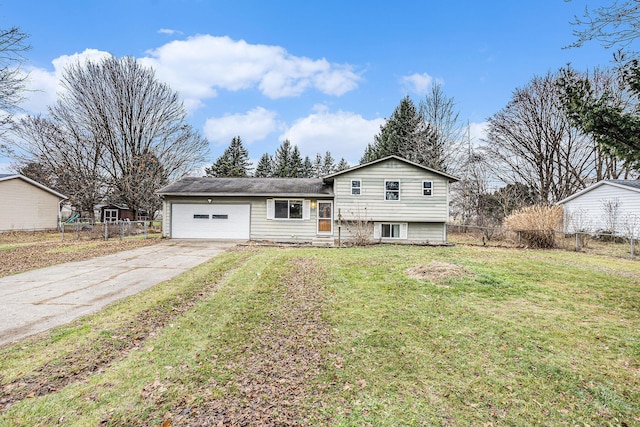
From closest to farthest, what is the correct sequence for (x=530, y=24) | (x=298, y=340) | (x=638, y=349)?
(x=638, y=349), (x=298, y=340), (x=530, y=24)

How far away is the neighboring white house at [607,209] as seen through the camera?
50.0 feet

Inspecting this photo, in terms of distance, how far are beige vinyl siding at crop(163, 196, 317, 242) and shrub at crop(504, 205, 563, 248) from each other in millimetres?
10285

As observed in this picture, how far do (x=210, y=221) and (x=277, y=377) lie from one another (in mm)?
13634

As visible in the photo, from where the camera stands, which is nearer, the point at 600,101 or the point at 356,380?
the point at 356,380

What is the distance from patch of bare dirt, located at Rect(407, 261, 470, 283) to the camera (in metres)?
6.87

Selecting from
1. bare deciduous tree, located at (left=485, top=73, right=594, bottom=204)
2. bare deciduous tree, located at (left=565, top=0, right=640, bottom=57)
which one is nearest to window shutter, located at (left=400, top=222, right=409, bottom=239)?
bare deciduous tree, located at (left=565, top=0, right=640, bottom=57)

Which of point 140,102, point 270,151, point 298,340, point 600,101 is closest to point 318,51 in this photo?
point 140,102

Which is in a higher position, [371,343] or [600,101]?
[600,101]

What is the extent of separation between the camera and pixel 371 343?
383cm

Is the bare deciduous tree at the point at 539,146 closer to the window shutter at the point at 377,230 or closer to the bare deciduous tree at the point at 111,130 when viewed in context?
the window shutter at the point at 377,230

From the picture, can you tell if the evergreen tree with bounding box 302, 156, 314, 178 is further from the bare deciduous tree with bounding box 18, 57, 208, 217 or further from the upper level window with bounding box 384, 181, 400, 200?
the upper level window with bounding box 384, 181, 400, 200

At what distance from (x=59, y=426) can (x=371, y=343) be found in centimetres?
317

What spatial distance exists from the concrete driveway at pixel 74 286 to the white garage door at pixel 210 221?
4515 mm

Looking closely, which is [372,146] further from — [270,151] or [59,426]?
[59,426]
